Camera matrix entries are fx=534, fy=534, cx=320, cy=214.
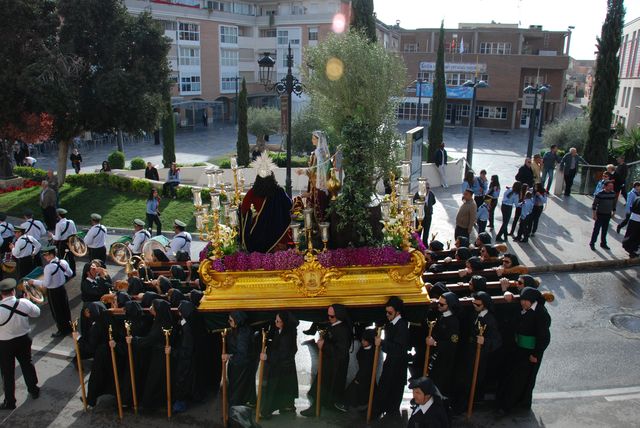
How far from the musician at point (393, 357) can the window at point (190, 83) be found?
43426 mm

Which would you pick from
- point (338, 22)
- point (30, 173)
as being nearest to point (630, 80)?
point (338, 22)

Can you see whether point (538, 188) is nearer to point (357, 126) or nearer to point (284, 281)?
point (357, 126)

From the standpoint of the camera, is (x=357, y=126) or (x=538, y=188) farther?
(x=538, y=188)

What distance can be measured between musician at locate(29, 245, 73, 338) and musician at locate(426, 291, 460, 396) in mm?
5990

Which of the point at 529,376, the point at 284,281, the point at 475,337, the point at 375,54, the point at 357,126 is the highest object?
the point at 375,54

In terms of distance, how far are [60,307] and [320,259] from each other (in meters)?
4.84

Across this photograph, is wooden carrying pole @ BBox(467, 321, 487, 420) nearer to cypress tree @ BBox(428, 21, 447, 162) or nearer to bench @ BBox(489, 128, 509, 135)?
cypress tree @ BBox(428, 21, 447, 162)

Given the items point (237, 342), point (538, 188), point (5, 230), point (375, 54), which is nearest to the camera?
point (237, 342)

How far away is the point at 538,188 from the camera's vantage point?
511 inches

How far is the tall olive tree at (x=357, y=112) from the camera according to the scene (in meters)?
7.26

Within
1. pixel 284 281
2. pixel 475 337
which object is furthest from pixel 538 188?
pixel 284 281

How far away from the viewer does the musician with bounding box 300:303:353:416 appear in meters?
6.79

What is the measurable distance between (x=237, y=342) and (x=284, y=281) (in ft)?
3.22

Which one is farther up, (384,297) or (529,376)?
(384,297)
